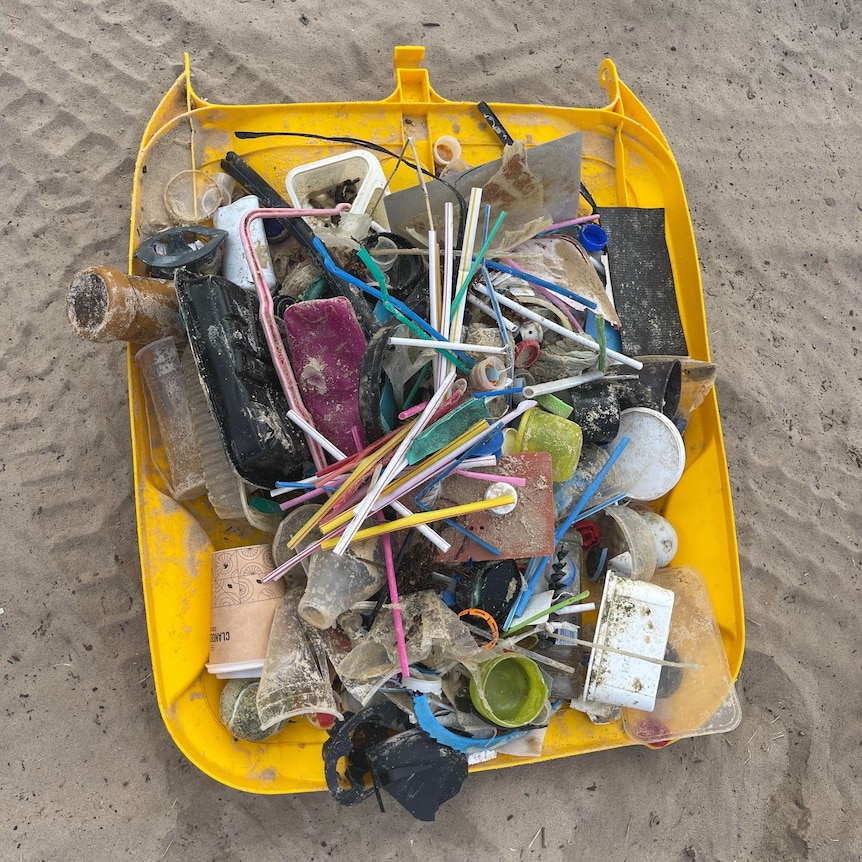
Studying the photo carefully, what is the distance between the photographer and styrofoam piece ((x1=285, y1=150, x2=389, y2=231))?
1.90 metres

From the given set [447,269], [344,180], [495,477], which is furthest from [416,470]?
[344,180]

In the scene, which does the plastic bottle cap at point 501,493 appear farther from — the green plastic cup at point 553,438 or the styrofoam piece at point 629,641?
the styrofoam piece at point 629,641

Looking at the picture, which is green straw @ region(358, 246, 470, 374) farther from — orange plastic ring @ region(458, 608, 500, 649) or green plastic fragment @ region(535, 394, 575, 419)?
orange plastic ring @ region(458, 608, 500, 649)

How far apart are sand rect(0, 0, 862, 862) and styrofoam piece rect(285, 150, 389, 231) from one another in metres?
0.64

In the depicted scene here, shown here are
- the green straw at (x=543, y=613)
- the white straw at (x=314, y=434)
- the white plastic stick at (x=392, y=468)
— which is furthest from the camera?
the green straw at (x=543, y=613)

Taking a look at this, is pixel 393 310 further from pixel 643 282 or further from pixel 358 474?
pixel 643 282

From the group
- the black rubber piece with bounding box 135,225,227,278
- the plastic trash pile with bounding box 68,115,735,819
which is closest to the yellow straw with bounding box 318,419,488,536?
the plastic trash pile with bounding box 68,115,735,819

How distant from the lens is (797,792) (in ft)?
7.52

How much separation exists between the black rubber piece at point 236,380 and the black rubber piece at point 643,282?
1.03 meters

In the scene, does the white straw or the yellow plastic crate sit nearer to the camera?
the white straw

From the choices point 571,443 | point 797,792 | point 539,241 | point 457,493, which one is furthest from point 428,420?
point 797,792

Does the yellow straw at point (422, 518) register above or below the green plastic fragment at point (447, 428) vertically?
A: below

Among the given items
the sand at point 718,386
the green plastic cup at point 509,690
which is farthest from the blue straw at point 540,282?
the green plastic cup at point 509,690

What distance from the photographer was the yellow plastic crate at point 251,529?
70.8 inches
